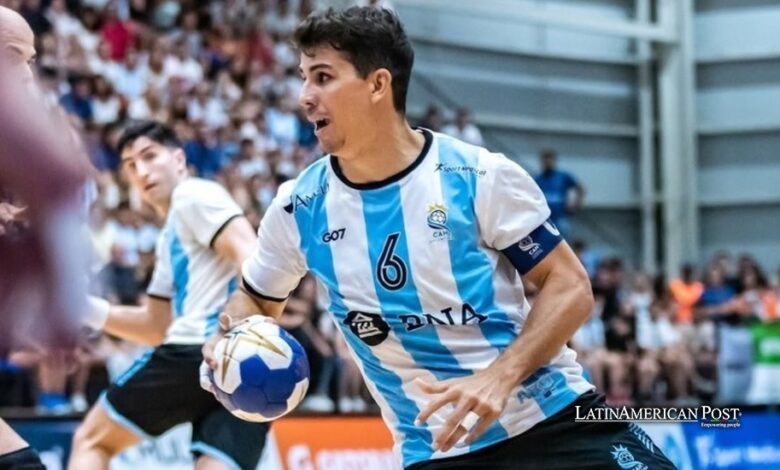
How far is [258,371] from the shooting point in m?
3.82

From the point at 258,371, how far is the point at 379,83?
89cm

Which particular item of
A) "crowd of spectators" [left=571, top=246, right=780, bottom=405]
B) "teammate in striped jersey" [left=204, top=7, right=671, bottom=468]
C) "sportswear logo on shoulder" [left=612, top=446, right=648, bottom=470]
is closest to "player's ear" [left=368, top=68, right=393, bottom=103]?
"teammate in striped jersey" [left=204, top=7, right=671, bottom=468]

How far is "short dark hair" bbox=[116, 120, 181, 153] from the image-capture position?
20.1 ft

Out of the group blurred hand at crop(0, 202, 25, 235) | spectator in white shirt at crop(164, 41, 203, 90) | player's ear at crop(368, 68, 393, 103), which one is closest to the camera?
blurred hand at crop(0, 202, 25, 235)

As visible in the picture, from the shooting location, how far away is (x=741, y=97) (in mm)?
22766

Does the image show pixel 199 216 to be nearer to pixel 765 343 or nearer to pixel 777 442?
pixel 777 442

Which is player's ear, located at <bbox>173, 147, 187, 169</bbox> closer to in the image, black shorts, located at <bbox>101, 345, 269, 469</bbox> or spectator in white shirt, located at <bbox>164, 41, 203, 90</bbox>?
A: black shorts, located at <bbox>101, 345, 269, 469</bbox>

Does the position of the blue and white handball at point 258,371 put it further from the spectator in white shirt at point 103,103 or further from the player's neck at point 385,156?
the spectator in white shirt at point 103,103

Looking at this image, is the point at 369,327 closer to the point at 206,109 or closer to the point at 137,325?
the point at 137,325

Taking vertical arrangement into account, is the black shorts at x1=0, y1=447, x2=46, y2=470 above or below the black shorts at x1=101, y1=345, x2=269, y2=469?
above

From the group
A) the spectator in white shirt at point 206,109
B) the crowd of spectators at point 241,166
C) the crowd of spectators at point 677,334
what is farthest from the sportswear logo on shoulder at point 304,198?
the crowd of spectators at point 677,334

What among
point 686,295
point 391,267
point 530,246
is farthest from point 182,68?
point 530,246

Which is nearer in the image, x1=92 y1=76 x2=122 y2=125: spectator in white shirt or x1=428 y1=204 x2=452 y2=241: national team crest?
x1=428 y1=204 x2=452 y2=241: national team crest

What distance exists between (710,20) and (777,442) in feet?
45.5
